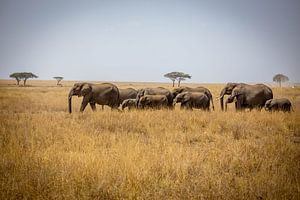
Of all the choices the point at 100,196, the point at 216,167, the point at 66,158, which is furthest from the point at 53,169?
the point at 216,167

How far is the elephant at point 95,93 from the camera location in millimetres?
18203

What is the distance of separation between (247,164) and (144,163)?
7.35 ft

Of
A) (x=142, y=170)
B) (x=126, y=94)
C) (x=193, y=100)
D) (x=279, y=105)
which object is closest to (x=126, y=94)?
(x=126, y=94)

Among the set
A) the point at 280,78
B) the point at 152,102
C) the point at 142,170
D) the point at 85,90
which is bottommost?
the point at 142,170

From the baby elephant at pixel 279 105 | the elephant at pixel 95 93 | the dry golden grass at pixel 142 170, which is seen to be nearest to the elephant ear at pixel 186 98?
the elephant at pixel 95 93

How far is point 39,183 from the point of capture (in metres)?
4.45

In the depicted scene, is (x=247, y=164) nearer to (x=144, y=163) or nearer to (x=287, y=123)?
(x=144, y=163)

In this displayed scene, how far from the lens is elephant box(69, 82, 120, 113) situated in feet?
59.7

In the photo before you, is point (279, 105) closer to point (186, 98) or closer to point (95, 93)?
point (186, 98)

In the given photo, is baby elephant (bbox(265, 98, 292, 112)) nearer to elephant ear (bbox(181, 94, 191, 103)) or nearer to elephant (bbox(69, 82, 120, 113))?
elephant ear (bbox(181, 94, 191, 103))

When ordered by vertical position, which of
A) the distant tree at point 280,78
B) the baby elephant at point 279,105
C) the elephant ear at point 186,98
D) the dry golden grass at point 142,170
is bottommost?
the dry golden grass at point 142,170

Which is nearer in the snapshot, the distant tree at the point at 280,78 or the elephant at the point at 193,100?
the elephant at the point at 193,100

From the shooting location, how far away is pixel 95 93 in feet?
61.9

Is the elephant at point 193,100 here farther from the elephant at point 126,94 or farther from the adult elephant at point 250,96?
the elephant at point 126,94
